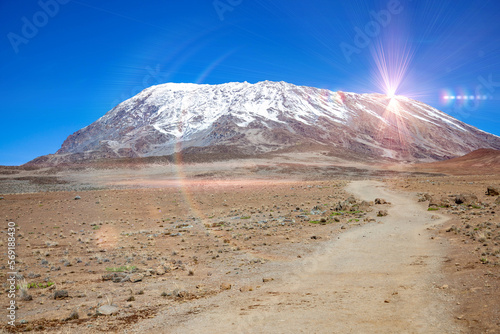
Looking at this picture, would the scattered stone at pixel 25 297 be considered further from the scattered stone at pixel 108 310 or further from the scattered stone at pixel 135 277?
the scattered stone at pixel 135 277

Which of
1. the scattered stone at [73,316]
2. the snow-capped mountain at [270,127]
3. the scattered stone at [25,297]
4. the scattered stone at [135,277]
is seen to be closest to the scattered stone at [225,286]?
the scattered stone at [135,277]

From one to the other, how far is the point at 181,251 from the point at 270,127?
432ft

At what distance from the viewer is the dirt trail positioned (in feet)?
19.0

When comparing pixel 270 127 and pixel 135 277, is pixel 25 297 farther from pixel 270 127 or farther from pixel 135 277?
pixel 270 127

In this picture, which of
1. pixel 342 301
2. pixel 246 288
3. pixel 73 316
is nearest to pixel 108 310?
pixel 73 316

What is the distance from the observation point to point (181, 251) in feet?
43.8

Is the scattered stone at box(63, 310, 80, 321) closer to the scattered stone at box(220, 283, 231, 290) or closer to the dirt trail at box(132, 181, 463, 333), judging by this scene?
the dirt trail at box(132, 181, 463, 333)

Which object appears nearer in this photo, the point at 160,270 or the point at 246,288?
the point at 246,288

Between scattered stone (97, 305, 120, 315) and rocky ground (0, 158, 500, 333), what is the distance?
0.07ft

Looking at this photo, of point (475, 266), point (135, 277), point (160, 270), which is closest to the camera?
point (475, 266)

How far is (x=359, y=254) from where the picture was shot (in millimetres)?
11703

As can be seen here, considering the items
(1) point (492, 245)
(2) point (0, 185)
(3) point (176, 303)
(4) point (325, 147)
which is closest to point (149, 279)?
(3) point (176, 303)

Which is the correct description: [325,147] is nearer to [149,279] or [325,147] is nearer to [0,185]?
[0,185]

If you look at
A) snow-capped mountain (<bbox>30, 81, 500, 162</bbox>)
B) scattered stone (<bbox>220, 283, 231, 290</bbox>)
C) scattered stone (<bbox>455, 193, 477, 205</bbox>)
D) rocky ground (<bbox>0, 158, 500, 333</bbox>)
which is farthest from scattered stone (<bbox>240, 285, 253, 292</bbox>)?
snow-capped mountain (<bbox>30, 81, 500, 162</bbox>)
